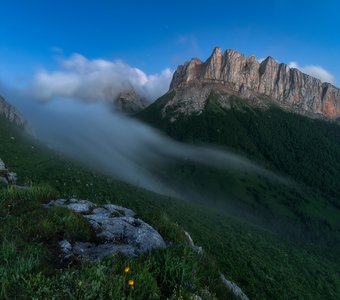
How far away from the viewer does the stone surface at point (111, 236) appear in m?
8.54

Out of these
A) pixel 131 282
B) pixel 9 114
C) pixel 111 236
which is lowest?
pixel 9 114

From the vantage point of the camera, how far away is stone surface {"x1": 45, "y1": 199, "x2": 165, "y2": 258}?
8539 millimetres

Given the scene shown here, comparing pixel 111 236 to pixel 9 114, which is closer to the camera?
pixel 111 236

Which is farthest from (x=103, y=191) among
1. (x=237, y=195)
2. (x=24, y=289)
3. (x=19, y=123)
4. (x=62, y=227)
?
(x=237, y=195)

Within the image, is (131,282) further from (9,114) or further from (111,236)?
(9,114)

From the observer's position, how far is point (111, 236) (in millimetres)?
10148

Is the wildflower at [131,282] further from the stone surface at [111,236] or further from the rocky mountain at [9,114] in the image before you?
the rocky mountain at [9,114]

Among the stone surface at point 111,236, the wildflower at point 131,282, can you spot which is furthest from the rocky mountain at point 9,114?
the wildflower at point 131,282

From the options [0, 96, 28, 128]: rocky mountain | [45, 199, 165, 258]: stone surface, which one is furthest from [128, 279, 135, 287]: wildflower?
[0, 96, 28, 128]: rocky mountain

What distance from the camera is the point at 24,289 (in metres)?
5.83

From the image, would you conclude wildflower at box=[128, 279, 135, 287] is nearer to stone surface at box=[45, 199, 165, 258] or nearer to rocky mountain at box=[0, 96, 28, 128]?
stone surface at box=[45, 199, 165, 258]

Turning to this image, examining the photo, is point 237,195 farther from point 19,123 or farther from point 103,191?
point 103,191

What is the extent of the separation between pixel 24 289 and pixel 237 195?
199179 millimetres

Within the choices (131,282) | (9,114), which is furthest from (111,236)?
(9,114)
